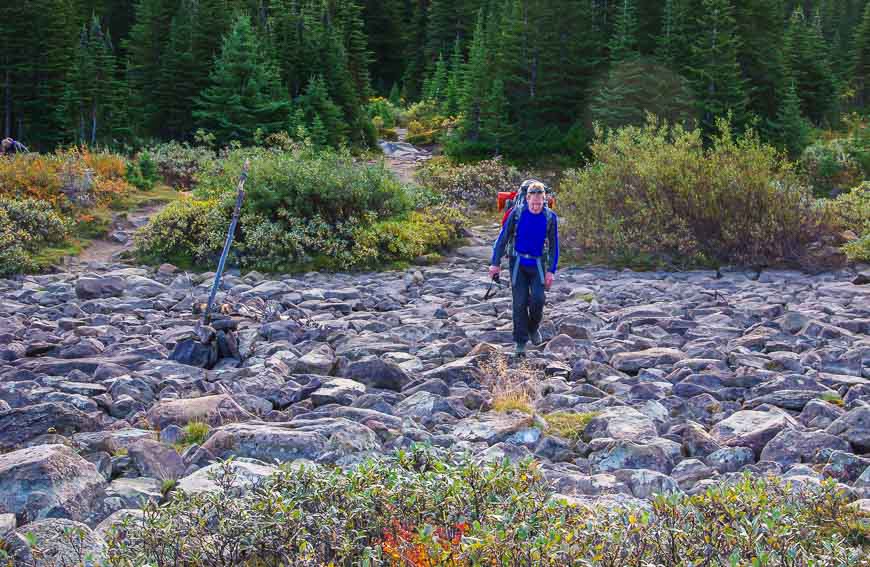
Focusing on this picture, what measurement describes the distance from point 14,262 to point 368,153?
18.3 meters

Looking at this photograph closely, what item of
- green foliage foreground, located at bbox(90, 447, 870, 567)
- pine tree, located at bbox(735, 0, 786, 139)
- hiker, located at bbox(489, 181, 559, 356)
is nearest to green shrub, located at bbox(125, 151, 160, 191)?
hiker, located at bbox(489, 181, 559, 356)

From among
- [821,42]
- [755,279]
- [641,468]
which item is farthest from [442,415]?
[821,42]

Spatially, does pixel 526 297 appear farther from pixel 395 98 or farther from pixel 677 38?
pixel 395 98

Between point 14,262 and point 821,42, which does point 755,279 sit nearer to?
point 14,262

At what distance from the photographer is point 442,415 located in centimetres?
668

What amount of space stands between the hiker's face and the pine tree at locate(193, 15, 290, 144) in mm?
18348

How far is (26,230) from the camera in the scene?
14.7m

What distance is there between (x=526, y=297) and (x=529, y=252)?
468 millimetres

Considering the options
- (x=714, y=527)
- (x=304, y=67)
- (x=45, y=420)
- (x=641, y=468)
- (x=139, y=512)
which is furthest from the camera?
(x=304, y=67)

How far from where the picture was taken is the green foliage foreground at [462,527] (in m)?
3.38

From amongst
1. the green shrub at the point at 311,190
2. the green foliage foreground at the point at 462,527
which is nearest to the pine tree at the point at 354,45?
the green shrub at the point at 311,190

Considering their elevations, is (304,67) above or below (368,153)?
above

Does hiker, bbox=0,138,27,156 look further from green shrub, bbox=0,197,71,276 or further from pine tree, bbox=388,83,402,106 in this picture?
pine tree, bbox=388,83,402,106

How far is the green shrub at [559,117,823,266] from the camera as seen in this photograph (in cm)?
1354
